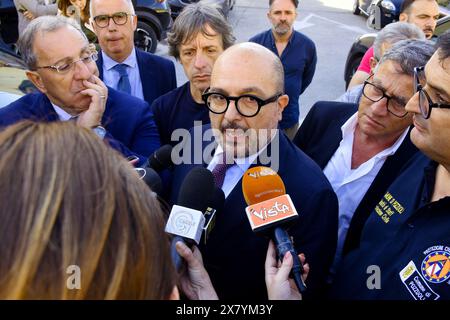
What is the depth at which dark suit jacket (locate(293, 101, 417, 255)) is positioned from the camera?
217cm

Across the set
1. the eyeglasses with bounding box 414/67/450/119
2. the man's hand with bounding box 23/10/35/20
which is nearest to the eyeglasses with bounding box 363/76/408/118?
the eyeglasses with bounding box 414/67/450/119

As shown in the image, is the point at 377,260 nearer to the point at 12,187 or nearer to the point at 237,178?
the point at 237,178

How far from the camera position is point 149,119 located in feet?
8.54

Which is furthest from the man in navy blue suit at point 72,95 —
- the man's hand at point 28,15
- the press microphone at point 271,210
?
the man's hand at point 28,15

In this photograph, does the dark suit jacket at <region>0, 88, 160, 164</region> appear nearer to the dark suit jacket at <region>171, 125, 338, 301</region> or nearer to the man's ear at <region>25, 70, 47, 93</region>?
the man's ear at <region>25, 70, 47, 93</region>

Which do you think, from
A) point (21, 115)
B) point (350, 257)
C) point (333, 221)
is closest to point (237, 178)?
point (333, 221)

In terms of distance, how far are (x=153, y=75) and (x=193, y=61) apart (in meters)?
0.51

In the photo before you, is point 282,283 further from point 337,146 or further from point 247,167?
point 337,146

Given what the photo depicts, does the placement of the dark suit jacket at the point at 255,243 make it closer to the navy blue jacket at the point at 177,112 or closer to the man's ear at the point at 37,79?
the navy blue jacket at the point at 177,112

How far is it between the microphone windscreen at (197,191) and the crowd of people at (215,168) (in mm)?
136

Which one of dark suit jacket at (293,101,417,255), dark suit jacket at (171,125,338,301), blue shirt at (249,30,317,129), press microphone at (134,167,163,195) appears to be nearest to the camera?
press microphone at (134,167,163,195)

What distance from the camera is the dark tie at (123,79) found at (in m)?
3.23

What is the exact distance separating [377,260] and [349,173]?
27.0 inches

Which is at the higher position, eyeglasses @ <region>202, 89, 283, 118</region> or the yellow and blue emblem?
eyeglasses @ <region>202, 89, 283, 118</region>
